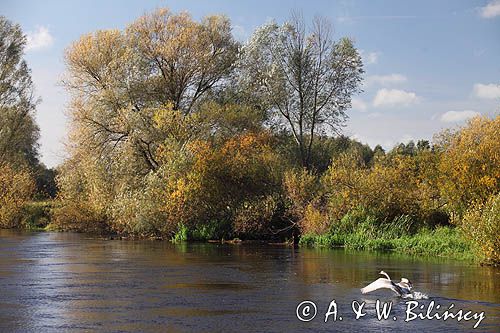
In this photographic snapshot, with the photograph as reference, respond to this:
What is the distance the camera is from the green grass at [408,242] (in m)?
28.7

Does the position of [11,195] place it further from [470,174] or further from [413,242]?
[470,174]

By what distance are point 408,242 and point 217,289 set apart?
13975 millimetres

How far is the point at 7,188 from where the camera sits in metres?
55.1

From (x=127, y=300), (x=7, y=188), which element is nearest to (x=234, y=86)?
(x=7, y=188)

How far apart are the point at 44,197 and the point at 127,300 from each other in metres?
47.4

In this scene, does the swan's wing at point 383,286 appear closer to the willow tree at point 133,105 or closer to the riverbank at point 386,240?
the riverbank at point 386,240

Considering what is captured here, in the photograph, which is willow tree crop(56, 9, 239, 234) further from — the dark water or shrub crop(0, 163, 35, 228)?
the dark water

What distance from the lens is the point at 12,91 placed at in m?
55.7

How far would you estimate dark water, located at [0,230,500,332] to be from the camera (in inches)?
564

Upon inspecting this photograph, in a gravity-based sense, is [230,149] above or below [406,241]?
above

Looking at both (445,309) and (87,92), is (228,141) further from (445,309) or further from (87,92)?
(445,309)

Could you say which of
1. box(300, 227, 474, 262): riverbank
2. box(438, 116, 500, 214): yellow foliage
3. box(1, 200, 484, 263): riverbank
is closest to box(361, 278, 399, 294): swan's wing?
box(1, 200, 484, 263): riverbank

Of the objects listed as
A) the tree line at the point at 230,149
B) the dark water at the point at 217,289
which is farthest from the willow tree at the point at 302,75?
the dark water at the point at 217,289

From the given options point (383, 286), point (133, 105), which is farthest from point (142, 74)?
point (383, 286)
